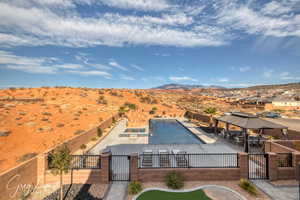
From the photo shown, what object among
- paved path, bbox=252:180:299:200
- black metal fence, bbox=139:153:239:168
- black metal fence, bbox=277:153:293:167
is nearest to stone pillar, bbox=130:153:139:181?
black metal fence, bbox=139:153:239:168

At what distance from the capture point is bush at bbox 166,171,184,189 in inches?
297

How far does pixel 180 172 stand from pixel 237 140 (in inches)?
359

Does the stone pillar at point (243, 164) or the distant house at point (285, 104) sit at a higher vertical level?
the distant house at point (285, 104)

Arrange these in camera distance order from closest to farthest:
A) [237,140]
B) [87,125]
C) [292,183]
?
[292,183]
[237,140]
[87,125]

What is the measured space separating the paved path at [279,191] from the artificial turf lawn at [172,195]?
9.99 ft

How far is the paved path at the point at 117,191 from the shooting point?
22.6ft

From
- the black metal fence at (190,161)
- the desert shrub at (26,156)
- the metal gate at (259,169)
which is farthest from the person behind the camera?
the desert shrub at (26,156)

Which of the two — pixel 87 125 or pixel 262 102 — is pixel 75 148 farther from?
pixel 262 102

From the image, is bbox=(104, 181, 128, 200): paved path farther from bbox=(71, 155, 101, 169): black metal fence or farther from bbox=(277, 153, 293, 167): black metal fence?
bbox=(277, 153, 293, 167): black metal fence

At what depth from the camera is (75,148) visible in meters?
12.4

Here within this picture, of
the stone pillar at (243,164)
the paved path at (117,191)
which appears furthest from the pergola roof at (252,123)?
the paved path at (117,191)

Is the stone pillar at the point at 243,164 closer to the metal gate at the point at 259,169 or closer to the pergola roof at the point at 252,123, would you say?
the metal gate at the point at 259,169

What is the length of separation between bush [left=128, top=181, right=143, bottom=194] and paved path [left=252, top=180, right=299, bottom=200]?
6008 millimetres

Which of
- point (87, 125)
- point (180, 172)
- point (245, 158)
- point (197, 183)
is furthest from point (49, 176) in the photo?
point (87, 125)
